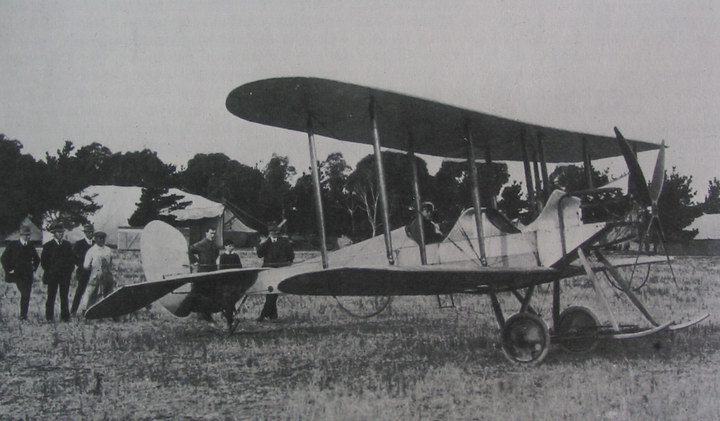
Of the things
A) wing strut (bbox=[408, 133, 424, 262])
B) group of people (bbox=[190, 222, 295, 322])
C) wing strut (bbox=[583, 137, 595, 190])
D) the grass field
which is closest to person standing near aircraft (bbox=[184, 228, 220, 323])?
group of people (bbox=[190, 222, 295, 322])

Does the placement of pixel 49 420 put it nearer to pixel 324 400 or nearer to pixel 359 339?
pixel 324 400

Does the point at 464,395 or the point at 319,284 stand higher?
the point at 319,284

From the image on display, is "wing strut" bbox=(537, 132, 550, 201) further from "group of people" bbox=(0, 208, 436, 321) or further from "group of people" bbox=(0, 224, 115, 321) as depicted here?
"group of people" bbox=(0, 224, 115, 321)

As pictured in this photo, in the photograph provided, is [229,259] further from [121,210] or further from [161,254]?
[121,210]

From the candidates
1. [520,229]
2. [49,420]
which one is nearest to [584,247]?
[520,229]

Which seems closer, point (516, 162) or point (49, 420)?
point (49, 420)

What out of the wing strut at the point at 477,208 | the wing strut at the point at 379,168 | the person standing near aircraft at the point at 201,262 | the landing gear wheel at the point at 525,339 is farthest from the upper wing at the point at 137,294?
the landing gear wheel at the point at 525,339

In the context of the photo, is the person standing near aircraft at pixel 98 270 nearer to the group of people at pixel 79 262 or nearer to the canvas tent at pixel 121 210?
the group of people at pixel 79 262

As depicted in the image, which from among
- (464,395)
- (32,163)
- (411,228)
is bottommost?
(464,395)
